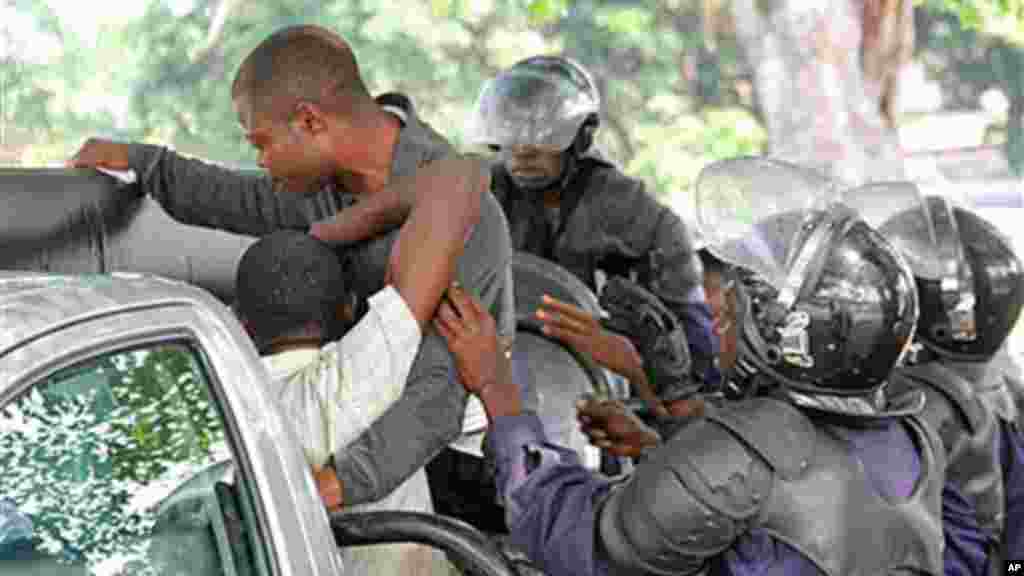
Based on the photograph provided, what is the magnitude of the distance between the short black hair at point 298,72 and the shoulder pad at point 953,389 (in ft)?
4.02

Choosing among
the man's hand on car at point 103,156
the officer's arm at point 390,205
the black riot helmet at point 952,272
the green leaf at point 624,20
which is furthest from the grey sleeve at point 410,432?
the green leaf at point 624,20

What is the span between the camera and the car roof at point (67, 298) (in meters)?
2.12

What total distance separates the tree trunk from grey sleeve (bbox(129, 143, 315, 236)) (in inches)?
401

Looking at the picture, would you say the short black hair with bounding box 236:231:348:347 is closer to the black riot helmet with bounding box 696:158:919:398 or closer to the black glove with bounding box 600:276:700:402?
the black riot helmet with bounding box 696:158:919:398

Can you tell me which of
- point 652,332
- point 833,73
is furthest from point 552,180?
Result: point 833,73

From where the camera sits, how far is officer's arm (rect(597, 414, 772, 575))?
9.52 ft

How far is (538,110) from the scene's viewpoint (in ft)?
21.1

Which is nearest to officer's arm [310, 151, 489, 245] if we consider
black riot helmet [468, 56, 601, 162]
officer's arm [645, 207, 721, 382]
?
officer's arm [645, 207, 721, 382]

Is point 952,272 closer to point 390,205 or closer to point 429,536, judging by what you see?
point 390,205

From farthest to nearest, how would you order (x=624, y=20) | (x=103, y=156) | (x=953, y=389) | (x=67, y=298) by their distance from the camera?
(x=624, y=20)
(x=103, y=156)
(x=953, y=389)
(x=67, y=298)

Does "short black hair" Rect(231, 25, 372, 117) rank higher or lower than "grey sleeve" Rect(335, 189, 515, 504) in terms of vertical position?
higher

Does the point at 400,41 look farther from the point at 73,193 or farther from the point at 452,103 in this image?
the point at 73,193

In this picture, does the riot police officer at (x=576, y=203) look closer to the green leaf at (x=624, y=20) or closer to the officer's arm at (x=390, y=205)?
the officer's arm at (x=390, y=205)

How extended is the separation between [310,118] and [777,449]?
1169mm
